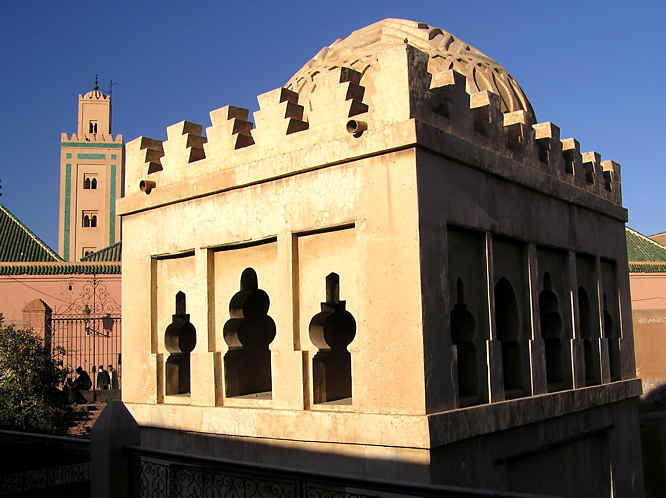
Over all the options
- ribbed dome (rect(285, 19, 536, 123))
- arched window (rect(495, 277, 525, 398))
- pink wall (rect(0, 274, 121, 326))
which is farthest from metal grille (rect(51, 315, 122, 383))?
arched window (rect(495, 277, 525, 398))

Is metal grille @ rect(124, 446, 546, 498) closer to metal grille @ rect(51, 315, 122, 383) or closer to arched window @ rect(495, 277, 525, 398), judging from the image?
arched window @ rect(495, 277, 525, 398)

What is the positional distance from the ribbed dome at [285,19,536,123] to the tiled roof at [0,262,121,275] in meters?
19.9

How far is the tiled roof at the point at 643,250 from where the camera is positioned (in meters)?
28.6

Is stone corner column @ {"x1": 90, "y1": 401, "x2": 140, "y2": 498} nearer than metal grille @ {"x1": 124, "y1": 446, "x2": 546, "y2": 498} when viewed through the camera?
No

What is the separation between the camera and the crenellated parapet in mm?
5664

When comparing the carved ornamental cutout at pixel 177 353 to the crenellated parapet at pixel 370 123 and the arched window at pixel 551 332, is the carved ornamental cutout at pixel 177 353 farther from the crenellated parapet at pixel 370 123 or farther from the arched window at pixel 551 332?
the arched window at pixel 551 332

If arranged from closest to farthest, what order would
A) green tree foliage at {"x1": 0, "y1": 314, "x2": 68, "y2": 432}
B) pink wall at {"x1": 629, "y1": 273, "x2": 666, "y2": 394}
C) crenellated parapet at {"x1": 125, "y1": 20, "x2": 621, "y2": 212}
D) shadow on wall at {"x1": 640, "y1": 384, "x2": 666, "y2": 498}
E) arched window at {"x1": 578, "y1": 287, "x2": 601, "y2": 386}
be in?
crenellated parapet at {"x1": 125, "y1": 20, "x2": 621, "y2": 212} < arched window at {"x1": 578, "y1": 287, "x2": 601, "y2": 386} < shadow on wall at {"x1": 640, "y1": 384, "x2": 666, "y2": 498} < green tree foliage at {"x1": 0, "y1": 314, "x2": 68, "y2": 432} < pink wall at {"x1": 629, "y1": 273, "x2": 666, "y2": 394}

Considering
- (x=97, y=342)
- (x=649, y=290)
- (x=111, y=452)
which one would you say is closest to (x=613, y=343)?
(x=111, y=452)

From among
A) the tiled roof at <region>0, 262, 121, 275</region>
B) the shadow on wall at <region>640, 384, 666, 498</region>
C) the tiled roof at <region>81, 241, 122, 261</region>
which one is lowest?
the shadow on wall at <region>640, 384, 666, 498</region>

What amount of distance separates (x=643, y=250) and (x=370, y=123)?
88.3 feet

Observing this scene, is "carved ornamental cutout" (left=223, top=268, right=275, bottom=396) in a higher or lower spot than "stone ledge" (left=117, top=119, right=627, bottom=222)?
lower

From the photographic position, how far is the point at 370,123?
573 cm

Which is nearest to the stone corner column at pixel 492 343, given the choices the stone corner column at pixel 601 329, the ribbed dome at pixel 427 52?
the ribbed dome at pixel 427 52

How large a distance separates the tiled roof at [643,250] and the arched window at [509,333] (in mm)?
23395
